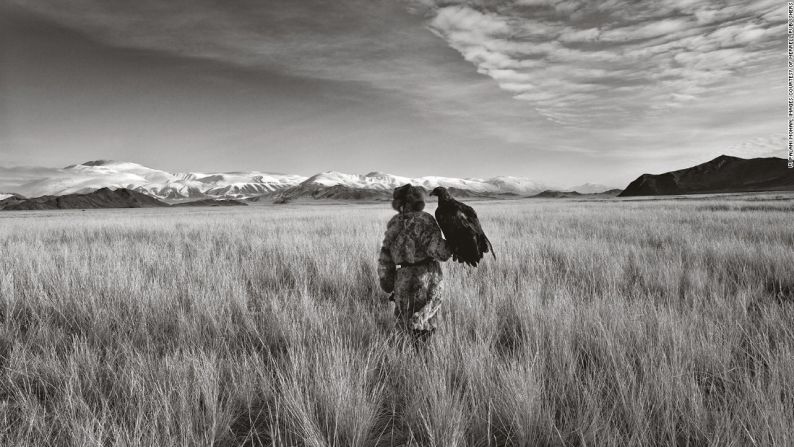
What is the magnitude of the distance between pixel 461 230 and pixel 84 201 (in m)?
157

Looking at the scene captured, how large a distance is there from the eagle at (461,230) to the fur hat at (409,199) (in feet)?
0.70

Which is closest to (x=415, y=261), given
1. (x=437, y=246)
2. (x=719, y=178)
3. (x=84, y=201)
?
(x=437, y=246)

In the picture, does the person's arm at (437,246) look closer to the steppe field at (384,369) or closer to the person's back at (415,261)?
the person's back at (415,261)

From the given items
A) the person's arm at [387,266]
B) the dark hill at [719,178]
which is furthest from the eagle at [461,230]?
the dark hill at [719,178]

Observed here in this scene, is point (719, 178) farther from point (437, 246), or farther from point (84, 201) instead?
point (84, 201)

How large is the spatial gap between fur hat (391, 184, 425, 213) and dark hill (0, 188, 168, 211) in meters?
141

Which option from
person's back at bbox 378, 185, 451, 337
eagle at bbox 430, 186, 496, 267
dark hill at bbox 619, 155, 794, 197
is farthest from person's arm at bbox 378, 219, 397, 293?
dark hill at bbox 619, 155, 794, 197

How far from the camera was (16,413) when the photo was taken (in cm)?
200

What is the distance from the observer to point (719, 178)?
124 meters

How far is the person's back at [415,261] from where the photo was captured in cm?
257

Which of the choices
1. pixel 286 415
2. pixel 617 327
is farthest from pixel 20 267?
pixel 617 327

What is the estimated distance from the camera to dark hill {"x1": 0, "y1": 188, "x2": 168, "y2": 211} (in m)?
107

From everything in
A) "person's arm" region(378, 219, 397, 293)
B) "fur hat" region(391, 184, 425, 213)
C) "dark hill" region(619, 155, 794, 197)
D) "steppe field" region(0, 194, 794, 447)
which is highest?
"dark hill" region(619, 155, 794, 197)

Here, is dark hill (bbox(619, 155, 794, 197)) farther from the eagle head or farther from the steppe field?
the eagle head
